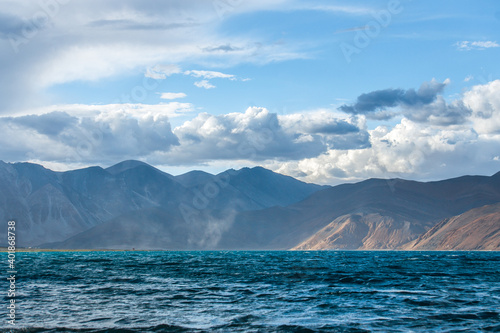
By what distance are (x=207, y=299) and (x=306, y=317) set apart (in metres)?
14.8

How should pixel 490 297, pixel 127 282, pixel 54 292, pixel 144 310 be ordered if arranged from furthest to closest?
pixel 127 282 → pixel 54 292 → pixel 490 297 → pixel 144 310

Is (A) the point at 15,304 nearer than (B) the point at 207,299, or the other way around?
(A) the point at 15,304

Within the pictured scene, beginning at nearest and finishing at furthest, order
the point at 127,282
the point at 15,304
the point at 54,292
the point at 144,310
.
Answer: the point at 144,310, the point at 15,304, the point at 54,292, the point at 127,282

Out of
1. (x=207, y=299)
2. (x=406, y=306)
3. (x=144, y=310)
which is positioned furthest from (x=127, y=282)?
(x=406, y=306)

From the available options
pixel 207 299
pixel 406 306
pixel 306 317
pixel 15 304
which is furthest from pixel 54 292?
pixel 406 306

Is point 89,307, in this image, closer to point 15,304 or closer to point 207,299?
point 15,304

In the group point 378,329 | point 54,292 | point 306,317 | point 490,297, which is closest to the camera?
point 378,329

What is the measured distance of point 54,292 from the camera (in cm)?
5872

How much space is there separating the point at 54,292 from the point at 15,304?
11064 mm

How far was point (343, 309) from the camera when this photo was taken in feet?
147

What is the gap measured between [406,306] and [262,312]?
13.4 metres

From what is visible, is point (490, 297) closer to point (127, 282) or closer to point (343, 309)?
point (343, 309)

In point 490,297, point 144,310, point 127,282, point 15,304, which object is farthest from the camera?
point 127,282

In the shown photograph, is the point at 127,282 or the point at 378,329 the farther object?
the point at 127,282
